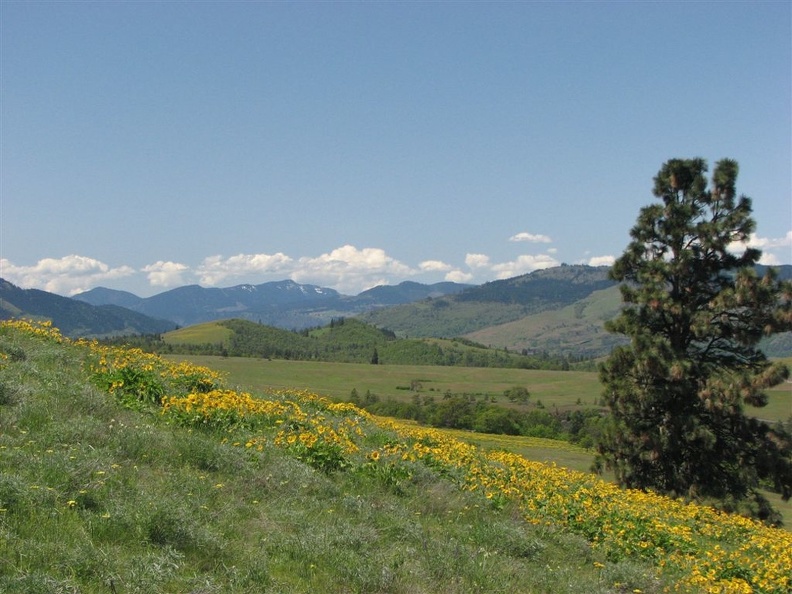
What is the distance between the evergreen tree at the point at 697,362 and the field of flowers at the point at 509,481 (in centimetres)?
899

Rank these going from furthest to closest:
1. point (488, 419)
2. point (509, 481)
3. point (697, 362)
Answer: point (488, 419) → point (697, 362) → point (509, 481)

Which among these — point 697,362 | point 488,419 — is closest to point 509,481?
point 697,362

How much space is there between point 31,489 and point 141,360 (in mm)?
10350

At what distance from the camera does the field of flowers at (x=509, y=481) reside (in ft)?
30.7

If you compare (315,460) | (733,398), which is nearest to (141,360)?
(315,460)

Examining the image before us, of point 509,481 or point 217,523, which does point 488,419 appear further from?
point 217,523

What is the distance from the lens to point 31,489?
5922 millimetres

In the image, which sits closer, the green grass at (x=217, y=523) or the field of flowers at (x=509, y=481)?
the green grass at (x=217, y=523)

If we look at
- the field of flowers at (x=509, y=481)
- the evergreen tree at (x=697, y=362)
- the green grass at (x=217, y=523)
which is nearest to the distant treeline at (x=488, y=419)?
the evergreen tree at (x=697, y=362)

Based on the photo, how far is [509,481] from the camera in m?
11.8

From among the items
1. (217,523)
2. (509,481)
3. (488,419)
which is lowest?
(488,419)

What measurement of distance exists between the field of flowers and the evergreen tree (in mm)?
8991

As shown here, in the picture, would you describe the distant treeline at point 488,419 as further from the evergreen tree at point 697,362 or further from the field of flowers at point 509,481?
the field of flowers at point 509,481

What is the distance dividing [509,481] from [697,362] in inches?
619
